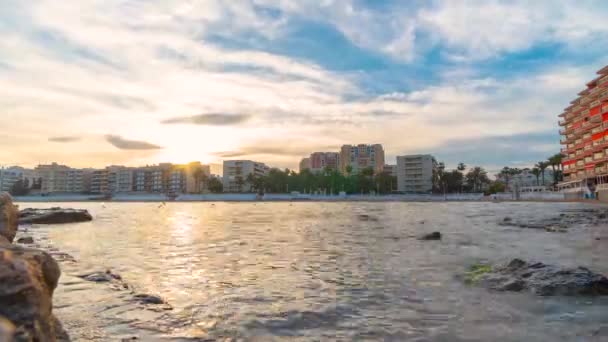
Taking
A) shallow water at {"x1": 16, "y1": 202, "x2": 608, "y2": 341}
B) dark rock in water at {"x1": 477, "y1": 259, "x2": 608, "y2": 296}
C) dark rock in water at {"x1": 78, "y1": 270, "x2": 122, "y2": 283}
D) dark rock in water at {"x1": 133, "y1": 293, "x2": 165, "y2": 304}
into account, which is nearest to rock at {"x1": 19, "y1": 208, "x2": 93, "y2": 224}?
shallow water at {"x1": 16, "y1": 202, "x2": 608, "y2": 341}

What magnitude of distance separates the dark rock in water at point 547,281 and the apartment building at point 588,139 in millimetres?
85163

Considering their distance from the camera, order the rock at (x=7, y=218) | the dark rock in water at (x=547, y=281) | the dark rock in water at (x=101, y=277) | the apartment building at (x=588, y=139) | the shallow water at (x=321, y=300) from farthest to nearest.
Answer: the apartment building at (x=588, y=139), the rock at (x=7, y=218), the dark rock in water at (x=101, y=277), the dark rock in water at (x=547, y=281), the shallow water at (x=321, y=300)

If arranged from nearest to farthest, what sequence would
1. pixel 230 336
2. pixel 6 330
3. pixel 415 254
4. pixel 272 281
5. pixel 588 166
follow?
1. pixel 6 330
2. pixel 230 336
3. pixel 272 281
4. pixel 415 254
5. pixel 588 166

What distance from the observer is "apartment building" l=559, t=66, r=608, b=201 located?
9162 centimetres

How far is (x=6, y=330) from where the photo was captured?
2.53m

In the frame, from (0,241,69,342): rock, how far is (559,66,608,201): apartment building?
3710 inches

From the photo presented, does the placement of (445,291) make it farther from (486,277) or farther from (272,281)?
(272,281)

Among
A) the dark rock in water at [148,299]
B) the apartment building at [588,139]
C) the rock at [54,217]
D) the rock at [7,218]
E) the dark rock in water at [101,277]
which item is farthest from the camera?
the apartment building at [588,139]

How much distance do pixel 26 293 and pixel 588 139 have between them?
418ft

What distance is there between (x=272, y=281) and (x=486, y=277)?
16.9ft

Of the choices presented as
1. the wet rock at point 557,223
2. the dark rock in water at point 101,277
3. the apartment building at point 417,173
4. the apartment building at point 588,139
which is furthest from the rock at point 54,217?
the apartment building at point 417,173

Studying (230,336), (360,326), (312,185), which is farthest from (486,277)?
(312,185)

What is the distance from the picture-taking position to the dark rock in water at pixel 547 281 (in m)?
7.52

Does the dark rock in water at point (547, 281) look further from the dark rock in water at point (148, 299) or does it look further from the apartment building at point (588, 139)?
the apartment building at point (588, 139)
